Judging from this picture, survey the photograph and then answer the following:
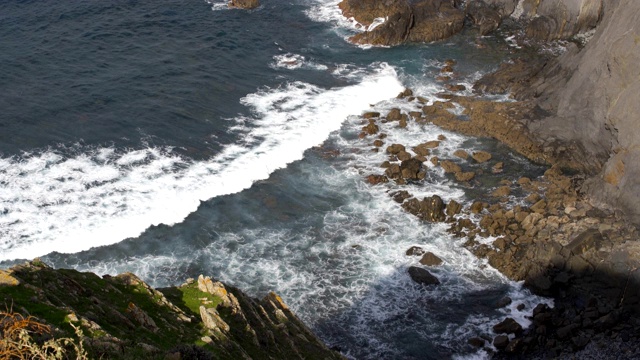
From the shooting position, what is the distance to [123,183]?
50.7m

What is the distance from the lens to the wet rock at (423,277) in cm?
4256

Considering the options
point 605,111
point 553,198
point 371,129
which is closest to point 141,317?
point 553,198

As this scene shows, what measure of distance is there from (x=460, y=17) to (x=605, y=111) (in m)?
31.0

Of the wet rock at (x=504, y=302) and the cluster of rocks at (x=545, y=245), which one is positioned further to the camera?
the wet rock at (x=504, y=302)

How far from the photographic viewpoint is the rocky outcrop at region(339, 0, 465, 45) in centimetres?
7619

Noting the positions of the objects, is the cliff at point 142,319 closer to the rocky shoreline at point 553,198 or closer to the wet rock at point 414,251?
the wet rock at point 414,251

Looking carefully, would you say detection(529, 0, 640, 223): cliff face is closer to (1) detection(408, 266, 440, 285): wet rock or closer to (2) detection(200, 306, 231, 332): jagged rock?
(1) detection(408, 266, 440, 285): wet rock

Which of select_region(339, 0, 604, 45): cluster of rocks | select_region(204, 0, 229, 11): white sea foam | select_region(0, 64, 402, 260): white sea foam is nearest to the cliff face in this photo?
select_region(339, 0, 604, 45): cluster of rocks

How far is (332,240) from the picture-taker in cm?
4600

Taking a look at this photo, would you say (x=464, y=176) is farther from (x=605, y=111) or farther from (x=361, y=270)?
(x=361, y=270)

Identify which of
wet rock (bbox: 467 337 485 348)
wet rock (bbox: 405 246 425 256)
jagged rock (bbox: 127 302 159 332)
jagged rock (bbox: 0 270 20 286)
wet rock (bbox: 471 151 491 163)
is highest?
jagged rock (bbox: 0 270 20 286)

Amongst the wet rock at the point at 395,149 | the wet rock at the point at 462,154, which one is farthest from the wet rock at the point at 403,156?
the wet rock at the point at 462,154

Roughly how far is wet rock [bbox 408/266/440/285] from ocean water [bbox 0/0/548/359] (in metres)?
0.81

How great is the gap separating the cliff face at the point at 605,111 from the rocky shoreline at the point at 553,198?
103 millimetres
